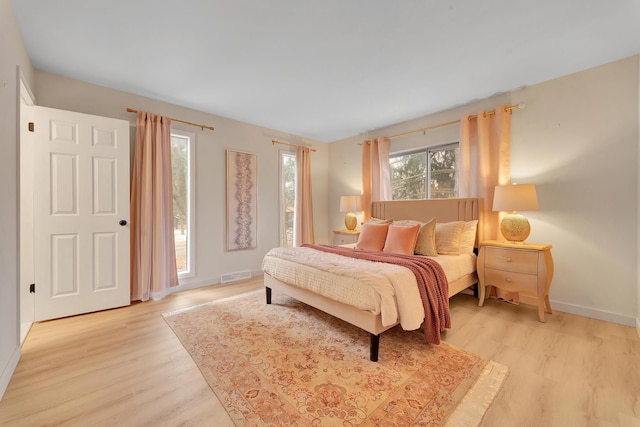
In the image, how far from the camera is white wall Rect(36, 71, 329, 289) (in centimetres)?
292

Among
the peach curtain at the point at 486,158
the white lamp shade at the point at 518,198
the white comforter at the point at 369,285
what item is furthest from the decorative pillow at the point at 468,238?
the white comforter at the point at 369,285

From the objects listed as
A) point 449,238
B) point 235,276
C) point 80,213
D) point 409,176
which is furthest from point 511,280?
point 80,213

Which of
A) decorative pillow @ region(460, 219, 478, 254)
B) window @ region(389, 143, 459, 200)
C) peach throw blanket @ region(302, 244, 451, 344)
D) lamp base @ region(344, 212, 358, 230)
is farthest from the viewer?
lamp base @ region(344, 212, 358, 230)

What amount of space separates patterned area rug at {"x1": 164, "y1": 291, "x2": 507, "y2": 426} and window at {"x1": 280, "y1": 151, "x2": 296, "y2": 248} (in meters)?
2.37

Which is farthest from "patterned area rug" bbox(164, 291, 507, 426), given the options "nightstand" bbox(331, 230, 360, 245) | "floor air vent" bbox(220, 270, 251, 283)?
"nightstand" bbox(331, 230, 360, 245)

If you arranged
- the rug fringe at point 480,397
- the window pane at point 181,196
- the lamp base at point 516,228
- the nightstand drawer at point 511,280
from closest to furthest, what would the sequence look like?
the rug fringe at point 480,397
the nightstand drawer at point 511,280
the lamp base at point 516,228
the window pane at point 181,196

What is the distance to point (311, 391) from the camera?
161cm

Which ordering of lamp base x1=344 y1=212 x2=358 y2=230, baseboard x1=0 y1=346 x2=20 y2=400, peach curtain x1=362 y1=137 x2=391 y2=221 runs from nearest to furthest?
baseboard x1=0 y1=346 x2=20 y2=400, peach curtain x1=362 y1=137 x2=391 y2=221, lamp base x1=344 y1=212 x2=358 y2=230

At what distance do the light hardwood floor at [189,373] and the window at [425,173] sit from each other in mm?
1840

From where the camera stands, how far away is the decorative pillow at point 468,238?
10.1 feet

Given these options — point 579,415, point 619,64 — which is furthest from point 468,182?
point 579,415

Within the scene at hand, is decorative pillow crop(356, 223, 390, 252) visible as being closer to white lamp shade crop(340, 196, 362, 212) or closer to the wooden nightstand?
the wooden nightstand

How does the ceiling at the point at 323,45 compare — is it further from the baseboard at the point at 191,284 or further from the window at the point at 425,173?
the baseboard at the point at 191,284

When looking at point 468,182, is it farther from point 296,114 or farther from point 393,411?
point 393,411
